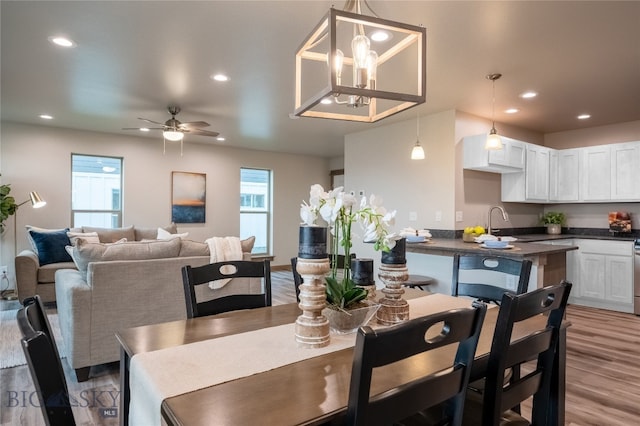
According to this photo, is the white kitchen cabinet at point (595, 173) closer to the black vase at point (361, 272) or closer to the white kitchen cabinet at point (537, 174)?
the white kitchen cabinet at point (537, 174)

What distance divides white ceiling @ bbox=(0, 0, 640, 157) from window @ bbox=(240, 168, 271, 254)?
284 cm

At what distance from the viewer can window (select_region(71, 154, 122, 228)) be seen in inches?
236

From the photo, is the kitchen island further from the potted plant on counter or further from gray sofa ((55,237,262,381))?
gray sofa ((55,237,262,381))

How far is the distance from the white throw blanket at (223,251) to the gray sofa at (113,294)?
176 mm

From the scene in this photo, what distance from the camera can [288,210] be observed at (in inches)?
320

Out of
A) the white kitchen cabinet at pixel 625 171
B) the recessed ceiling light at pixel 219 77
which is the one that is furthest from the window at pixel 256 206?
the white kitchen cabinet at pixel 625 171

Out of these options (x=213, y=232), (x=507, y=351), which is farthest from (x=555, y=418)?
(x=213, y=232)

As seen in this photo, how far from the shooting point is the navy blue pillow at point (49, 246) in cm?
485

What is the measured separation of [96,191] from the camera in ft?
20.3

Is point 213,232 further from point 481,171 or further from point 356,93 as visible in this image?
point 356,93

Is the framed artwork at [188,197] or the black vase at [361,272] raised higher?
the framed artwork at [188,197]

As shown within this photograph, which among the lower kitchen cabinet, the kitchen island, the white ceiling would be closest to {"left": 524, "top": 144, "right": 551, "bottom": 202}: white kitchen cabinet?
the white ceiling

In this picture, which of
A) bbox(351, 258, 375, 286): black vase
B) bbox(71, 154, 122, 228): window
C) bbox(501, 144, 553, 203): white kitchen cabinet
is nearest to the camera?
bbox(351, 258, 375, 286): black vase

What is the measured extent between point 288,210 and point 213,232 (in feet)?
5.48
